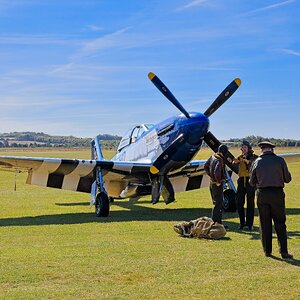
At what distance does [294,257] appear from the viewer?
315 inches

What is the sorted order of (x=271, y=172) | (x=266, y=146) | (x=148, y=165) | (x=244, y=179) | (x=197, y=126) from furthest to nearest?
(x=148, y=165)
(x=197, y=126)
(x=244, y=179)
(x=266, y=146)
(x=271, y=172)

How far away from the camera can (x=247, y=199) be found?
443 inches

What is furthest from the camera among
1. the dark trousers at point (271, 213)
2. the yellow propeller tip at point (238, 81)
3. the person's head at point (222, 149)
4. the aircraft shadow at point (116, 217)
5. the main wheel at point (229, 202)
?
the main wheel at point (229, 202)

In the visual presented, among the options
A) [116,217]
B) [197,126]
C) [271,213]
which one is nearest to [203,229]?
[271,213]

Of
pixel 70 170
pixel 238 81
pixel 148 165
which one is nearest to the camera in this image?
pixel 238 81

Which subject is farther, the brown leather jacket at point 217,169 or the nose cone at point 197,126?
the nose cone at point 197,126

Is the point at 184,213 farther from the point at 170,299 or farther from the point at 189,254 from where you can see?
the point at 170,299

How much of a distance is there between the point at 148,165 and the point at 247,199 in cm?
443

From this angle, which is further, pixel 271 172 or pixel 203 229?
pixel 203 229

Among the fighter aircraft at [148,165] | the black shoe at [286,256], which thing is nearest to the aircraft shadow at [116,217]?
the fighter aircraft at [148,165]

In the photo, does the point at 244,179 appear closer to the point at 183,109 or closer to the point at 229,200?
the point at 183,109

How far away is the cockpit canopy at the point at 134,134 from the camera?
16750 millimetres

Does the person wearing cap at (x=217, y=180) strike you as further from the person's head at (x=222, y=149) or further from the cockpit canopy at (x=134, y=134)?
the cockpit canopy at (x=134, y=134)

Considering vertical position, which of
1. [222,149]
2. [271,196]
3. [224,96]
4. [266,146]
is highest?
[224,96]
